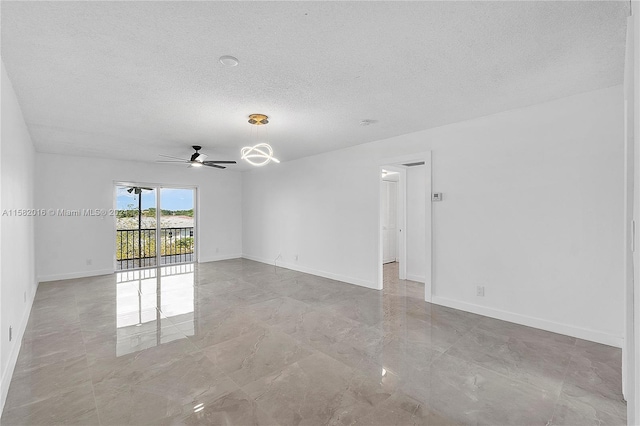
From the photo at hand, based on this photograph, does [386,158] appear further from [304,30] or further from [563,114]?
[304,30]

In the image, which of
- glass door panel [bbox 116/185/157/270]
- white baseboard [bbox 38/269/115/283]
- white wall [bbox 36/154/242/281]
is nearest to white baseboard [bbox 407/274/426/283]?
white wall [bbox 36/154/242/281]

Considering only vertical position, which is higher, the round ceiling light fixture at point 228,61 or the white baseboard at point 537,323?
the round ceiling light fixture at point 228,61

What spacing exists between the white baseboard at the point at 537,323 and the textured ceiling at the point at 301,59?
7.98 ft

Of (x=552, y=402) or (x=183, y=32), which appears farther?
(x=552, y=402)

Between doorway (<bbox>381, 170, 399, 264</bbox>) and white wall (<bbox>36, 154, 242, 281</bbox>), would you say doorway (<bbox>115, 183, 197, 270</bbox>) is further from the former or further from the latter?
doorway (<bbox>381, 170, 399, 264</bbox>)

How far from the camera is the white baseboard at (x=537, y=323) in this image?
9.61 feet

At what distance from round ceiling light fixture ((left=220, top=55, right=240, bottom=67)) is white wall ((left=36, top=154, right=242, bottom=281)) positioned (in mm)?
5652

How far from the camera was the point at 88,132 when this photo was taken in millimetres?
4371

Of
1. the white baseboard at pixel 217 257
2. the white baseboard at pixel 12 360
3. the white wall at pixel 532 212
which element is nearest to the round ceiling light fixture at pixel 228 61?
the white baseboard at pixel 12 360

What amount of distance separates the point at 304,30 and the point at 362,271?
411cm

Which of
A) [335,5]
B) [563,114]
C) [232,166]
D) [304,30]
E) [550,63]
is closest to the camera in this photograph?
[335,5]

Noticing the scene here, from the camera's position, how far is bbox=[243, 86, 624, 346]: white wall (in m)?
2.93

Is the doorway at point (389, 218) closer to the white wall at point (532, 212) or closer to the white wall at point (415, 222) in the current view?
the white wall at point (415, 222)

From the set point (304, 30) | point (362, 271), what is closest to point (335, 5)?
point (304, 30)
